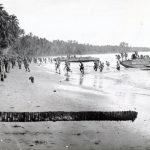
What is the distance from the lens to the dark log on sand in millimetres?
13607

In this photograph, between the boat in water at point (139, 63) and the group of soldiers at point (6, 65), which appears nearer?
the group of soldiers at point (6, 65)

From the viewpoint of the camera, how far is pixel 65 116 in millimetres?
14211

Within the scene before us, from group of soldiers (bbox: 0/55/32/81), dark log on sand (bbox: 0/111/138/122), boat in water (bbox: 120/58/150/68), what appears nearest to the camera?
dark log on sand (bbox: 0/111/138/122)

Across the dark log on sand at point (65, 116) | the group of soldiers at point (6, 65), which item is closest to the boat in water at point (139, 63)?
the group of soldiers at point (6, 65)

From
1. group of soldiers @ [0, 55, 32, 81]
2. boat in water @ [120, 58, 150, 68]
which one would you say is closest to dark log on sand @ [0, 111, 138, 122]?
group of soldiers @ [0, 55, 32, 81]

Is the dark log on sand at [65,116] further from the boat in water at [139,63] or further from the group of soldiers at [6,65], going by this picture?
the boat in water at [139,63]

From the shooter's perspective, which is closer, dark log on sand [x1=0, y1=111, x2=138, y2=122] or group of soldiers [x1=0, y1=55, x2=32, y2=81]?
dark log on sand [x1=0, y1=111, x2=138, y2=122]

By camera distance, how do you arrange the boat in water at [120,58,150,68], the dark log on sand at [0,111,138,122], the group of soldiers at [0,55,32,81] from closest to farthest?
1. the dark log on sand at [0,111,138,122]
2. the group of soldiers at [0,55,32,81]
3. the boat in water at [120,58,150,68]

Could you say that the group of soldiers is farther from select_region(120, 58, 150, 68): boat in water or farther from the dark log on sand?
select_region(120, 58, 150, 68): boat in water

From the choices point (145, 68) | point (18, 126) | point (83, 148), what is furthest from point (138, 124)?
point (145, 68)

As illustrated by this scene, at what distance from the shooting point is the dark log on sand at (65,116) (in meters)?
13.6

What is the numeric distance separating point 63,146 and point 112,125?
3839 mm

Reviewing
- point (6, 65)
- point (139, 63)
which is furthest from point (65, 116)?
point (139, 63)

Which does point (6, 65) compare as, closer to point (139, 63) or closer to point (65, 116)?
point (65, 116)
